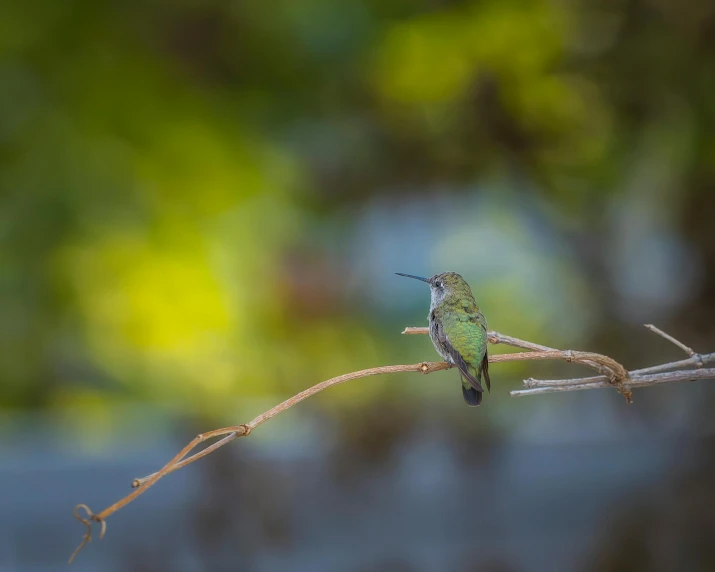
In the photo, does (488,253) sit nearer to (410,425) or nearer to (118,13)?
(410,425)

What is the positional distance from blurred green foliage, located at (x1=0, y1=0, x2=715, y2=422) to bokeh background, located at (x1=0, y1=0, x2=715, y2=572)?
0.04ft

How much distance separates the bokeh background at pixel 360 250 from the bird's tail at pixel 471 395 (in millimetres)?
1805

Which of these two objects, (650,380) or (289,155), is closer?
(650,380)

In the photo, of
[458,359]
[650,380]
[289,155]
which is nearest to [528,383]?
[650,380]

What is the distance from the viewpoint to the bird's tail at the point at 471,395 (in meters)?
0.86

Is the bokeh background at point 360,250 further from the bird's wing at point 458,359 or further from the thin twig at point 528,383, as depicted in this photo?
the thin twig at point 528,383

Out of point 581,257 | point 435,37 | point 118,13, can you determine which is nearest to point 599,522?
point 581,257

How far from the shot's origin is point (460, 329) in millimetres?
938

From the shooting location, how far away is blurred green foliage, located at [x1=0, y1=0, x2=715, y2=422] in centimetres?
314

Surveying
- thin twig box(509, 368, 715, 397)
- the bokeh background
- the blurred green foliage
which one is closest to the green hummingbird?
thin twig box(509, 368, 715, 397)

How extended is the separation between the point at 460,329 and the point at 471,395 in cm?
7

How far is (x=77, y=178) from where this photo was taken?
365cm

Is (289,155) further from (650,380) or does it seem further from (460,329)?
(650,380)

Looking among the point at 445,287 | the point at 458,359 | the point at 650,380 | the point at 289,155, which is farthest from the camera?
the point at 289,155
